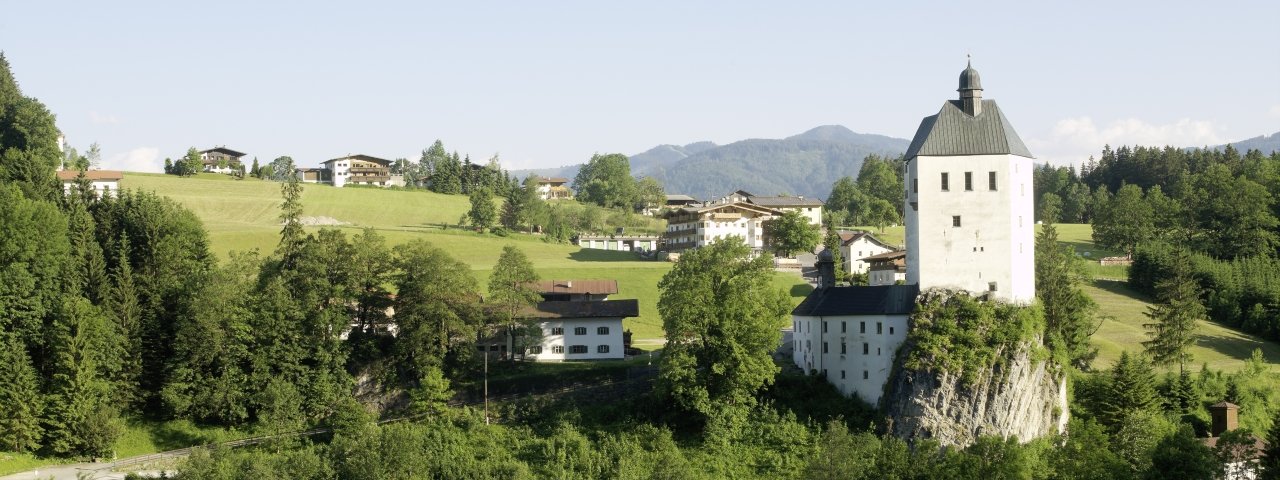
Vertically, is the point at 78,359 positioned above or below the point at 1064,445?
above

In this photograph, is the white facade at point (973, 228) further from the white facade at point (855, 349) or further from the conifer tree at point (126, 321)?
the conifer tree at point (126, 321)

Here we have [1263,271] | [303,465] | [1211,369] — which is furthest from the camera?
[1263,271]

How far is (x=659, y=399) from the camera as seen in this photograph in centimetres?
6612

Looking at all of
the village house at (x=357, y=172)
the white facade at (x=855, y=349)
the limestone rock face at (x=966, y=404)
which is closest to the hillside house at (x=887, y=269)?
the white facade at (x=855, y=349)

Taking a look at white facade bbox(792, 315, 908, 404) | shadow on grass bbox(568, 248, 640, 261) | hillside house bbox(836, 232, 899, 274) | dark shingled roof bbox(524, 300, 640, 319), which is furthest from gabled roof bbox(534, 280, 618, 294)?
hillside house bbox(836, 232, 899, 274)

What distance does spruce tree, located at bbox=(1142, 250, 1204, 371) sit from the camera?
7806 cm

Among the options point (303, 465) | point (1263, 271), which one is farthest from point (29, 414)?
point (1263, 271)

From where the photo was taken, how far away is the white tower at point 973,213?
64.9 m

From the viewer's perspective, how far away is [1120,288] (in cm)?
10681

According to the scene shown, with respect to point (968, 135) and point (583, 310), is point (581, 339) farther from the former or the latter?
point (968, 135)

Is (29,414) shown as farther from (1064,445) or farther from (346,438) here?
(1064,445)

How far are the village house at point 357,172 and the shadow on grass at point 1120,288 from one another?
11062cm

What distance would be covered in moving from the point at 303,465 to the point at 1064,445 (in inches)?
1392

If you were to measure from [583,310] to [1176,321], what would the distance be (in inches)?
1398
